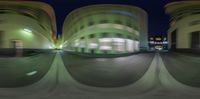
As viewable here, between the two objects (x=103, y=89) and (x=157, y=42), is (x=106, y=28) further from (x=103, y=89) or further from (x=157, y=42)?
(x=103, y=89)

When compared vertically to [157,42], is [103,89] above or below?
below

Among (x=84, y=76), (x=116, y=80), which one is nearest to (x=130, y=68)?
(x=116, y=80)

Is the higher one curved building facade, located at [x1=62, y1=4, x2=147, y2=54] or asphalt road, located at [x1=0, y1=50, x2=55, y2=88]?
curved building facade, located at [x1=62, y1=4, x2=147, y2=54]

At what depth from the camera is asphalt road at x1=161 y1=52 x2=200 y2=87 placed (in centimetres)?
117

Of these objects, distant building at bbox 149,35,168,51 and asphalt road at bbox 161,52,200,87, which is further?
asphalt road at bbox 161,52,200,87

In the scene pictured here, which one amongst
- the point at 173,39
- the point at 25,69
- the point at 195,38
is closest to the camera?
the point at 195,38

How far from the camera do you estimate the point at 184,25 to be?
889 millimetres

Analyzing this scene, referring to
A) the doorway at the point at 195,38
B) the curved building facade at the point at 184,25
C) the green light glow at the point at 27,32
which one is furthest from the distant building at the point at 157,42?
the green light glow at the point at 27,32

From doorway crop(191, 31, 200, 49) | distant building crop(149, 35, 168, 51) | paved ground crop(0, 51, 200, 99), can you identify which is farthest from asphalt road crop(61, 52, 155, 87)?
doorway crop(191, 31, 200, 49)

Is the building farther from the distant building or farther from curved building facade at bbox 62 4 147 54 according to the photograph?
the distant building

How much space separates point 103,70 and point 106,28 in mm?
326

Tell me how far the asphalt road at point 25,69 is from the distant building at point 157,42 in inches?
20.4

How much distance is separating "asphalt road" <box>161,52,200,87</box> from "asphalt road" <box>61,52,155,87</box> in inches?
3.9

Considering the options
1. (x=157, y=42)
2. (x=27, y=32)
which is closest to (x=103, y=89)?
(x=157, y=42)
